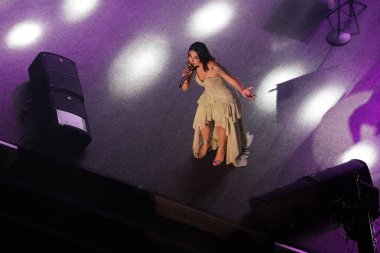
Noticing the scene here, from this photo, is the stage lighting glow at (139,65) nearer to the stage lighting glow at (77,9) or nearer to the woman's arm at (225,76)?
the stage lighting glow at (77,9)

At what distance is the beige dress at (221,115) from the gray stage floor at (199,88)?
0.20 meters

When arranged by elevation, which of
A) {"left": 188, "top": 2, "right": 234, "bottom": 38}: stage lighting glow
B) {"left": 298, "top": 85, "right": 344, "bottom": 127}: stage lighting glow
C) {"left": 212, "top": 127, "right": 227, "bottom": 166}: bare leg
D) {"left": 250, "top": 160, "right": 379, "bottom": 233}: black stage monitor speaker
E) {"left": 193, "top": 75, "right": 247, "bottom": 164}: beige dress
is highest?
{"left": 188, "top": 2, "right": 234, "bottom": 38}: stage lighting glow

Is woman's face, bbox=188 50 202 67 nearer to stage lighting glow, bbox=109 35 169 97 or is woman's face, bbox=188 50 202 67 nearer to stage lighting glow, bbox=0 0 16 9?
stage lighting glow, bbox=109 35 169 97

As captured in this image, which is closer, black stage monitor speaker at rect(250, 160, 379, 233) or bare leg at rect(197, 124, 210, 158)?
black stage monitor speaker at rect(250, 160, 379, 233)

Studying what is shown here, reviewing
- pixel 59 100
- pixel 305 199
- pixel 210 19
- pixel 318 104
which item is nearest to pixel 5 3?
pixel 59 100

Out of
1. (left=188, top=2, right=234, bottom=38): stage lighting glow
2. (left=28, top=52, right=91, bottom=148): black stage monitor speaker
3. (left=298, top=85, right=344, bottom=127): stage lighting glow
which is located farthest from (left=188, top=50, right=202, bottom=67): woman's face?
(left=188, top=2, right=234, bottom=38): stage lighting glow

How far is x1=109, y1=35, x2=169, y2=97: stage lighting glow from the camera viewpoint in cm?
771

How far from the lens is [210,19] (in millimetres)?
8625

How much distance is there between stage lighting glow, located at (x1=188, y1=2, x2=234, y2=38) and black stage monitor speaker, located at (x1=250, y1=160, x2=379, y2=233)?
9.49ft

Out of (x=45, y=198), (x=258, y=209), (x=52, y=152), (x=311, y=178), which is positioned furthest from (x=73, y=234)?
(x=311, y=178)

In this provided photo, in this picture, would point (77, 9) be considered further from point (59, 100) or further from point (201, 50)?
point (201, 50)

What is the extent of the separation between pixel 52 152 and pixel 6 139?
524mm

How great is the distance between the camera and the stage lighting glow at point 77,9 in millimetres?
8680

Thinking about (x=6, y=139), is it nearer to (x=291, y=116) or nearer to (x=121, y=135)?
(x=121, y=135)
